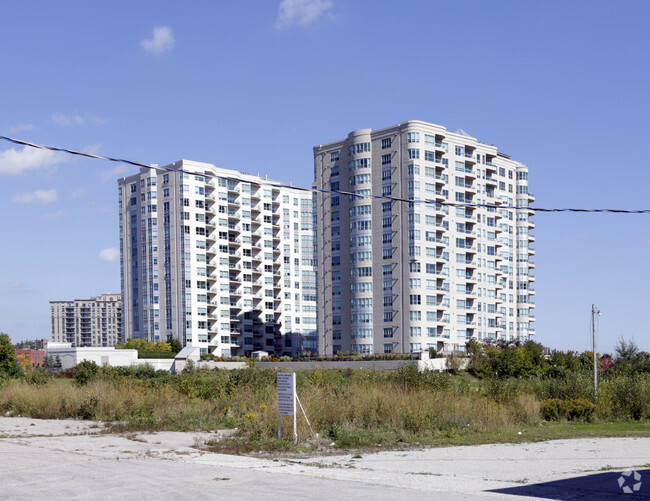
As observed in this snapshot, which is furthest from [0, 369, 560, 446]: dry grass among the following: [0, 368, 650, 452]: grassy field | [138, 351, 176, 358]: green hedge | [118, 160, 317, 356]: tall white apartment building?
[118, 160, 317, 356]: tall white apartment building

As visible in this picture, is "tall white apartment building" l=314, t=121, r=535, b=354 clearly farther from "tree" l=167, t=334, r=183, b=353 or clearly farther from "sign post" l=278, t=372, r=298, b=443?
"sign post" l=278, t=372, r=298, b=443

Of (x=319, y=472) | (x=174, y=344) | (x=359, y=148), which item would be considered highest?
(x=359, y=148)

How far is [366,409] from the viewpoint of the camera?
2080cm

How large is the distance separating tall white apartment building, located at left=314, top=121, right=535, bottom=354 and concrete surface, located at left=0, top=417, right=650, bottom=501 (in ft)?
277

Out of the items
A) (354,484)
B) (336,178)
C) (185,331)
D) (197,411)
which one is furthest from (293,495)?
(185,331)

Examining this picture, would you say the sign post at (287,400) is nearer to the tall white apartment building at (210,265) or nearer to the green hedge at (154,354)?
the green hedge at (154,354)

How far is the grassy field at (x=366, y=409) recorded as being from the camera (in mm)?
18672

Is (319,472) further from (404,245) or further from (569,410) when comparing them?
(404,245)

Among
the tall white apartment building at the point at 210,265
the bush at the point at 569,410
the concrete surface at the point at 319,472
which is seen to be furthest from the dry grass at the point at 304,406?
the tall white apartment building at the point at 210,265

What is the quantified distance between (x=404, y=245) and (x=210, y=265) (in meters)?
36.3

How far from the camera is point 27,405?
2725 cm

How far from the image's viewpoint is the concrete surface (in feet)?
36.4

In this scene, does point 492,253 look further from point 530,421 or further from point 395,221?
point 530,421

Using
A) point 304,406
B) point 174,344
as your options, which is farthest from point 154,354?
point 304,406
